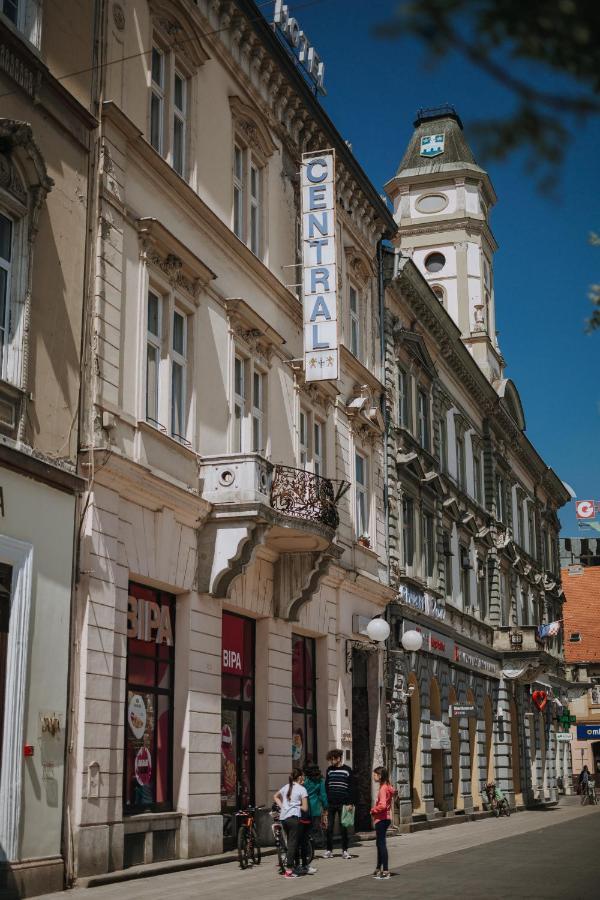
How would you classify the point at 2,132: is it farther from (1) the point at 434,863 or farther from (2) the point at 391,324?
(2) the point at 391,324

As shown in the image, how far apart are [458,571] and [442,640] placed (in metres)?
4.40

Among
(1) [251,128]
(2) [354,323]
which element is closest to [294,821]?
(1) [251,128]

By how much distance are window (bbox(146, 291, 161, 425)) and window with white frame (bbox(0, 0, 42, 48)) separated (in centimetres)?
432

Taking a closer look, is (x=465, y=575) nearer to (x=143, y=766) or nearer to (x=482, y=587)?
(x=482, y=587)

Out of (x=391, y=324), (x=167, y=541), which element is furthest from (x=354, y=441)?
(x=167, y=541)

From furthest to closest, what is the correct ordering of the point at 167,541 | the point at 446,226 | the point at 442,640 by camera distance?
the point at 446,226
the point at 442,640
the point at 167,541

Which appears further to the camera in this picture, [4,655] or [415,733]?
[415,733]

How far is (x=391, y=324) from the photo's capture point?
3119cm

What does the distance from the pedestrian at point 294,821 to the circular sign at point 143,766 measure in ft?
6.41

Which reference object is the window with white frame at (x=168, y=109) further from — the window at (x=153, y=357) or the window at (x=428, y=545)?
the window at (x=428, y=545)

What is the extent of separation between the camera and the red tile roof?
7200cm

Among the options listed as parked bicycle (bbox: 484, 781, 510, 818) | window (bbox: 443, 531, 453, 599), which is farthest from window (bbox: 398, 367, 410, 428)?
parked bicycle (bbox: 484, 781, 510, 818)

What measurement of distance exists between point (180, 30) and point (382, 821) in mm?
13256

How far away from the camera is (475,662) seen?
3753 centimetres
